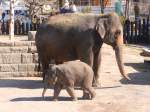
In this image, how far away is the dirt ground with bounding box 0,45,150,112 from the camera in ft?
35.5

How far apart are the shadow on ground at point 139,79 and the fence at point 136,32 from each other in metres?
12.9

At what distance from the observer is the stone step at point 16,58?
1546 cm

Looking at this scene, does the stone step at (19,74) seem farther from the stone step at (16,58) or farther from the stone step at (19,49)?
the stone step at (19,49)

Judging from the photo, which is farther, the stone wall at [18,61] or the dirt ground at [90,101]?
the stone wall at [18,61]

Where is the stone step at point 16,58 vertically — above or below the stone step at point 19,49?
below

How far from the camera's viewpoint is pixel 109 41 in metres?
13.1

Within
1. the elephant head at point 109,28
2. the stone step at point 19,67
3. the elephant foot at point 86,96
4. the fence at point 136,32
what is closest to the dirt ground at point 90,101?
the elephant foot at point 86,96

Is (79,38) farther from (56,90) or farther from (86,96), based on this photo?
(56,90)

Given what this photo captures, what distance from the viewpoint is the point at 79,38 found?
1321 centimetres

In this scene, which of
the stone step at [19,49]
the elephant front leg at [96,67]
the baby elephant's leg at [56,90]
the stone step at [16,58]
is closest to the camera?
the baby elephant's leg at [56,90]

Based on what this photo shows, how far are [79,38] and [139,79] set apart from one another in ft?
8.23

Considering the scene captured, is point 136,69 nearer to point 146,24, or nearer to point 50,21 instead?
point 50,21

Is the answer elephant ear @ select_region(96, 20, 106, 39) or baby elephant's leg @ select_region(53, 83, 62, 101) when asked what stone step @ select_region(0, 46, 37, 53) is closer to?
elephant ear @ select_region(96, 20, 106, 39)

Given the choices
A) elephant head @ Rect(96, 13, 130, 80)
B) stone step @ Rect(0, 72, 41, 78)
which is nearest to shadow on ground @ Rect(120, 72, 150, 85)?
elephant head @ Rect(96, 13, 130, 80)
